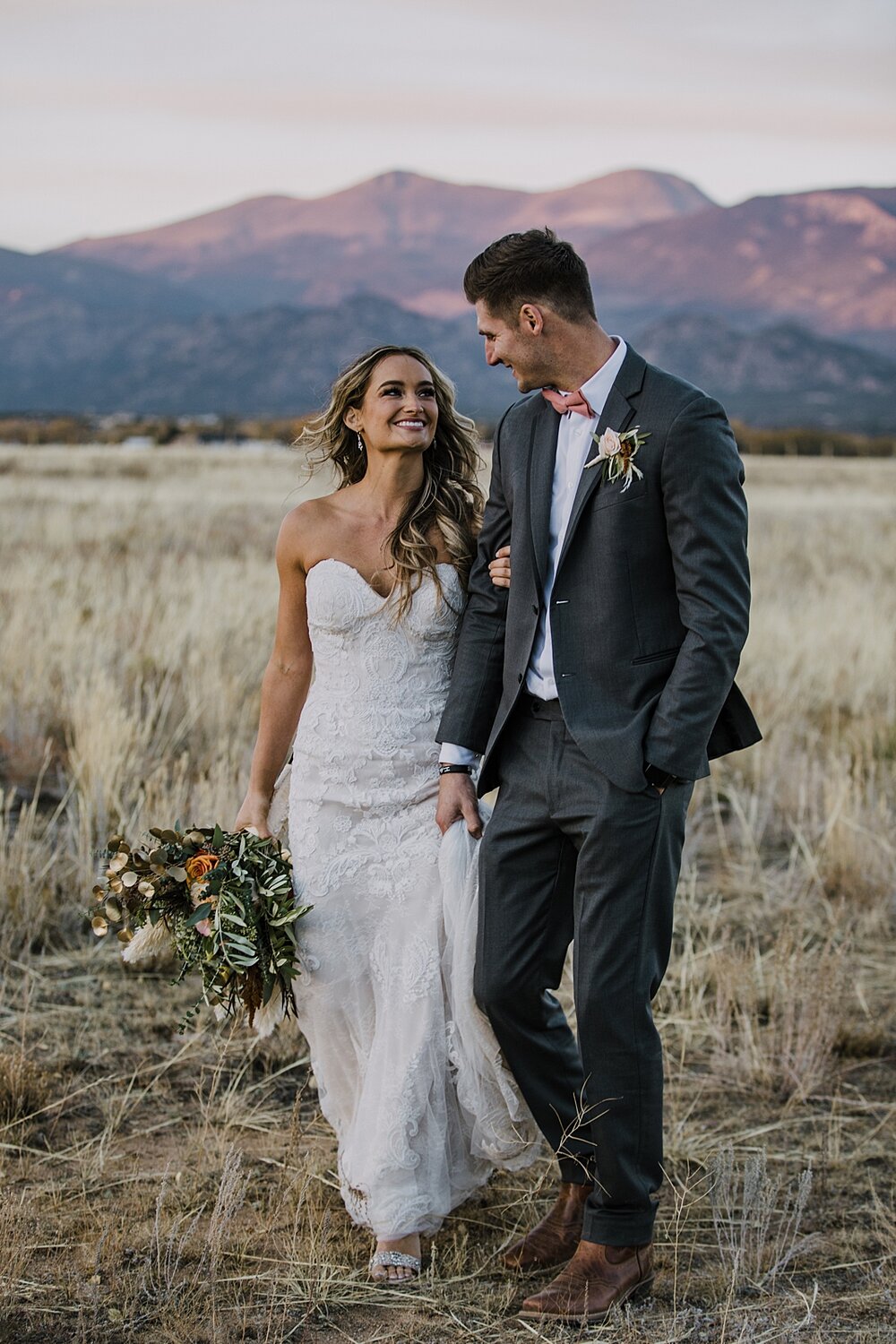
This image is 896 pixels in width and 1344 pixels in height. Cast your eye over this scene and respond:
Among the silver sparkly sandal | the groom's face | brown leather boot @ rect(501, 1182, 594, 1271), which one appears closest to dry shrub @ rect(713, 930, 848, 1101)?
brown leather boot @ rect(501, 1182, 594, 1271)

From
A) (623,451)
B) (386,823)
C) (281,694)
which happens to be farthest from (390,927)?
(623,451)

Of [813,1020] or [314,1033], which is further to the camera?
[813,1020]

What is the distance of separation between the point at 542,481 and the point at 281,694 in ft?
3.47

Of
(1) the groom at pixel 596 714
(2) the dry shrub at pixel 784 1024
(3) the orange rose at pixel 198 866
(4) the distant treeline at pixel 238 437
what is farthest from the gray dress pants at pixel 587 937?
(4) the distant treeline at pixel 238 437

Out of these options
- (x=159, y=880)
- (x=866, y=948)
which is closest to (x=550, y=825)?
(x=159, y=880)

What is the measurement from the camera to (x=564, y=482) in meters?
3.44

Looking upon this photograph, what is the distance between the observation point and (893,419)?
14088cm

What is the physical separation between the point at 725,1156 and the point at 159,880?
189 cm

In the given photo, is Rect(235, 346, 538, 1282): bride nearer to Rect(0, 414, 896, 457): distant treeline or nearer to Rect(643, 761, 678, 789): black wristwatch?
Rect(643, 761, 678, 789): black wristwatch

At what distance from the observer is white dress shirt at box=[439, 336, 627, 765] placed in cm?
337

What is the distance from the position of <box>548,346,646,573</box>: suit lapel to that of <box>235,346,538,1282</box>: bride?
0.34 meters

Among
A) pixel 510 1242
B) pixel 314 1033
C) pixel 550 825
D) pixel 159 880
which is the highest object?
pixel 550 825

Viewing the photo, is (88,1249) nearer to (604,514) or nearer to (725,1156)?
(725,1156)

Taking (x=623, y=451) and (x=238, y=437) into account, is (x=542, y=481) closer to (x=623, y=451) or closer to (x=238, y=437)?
(x=623, y=451)
